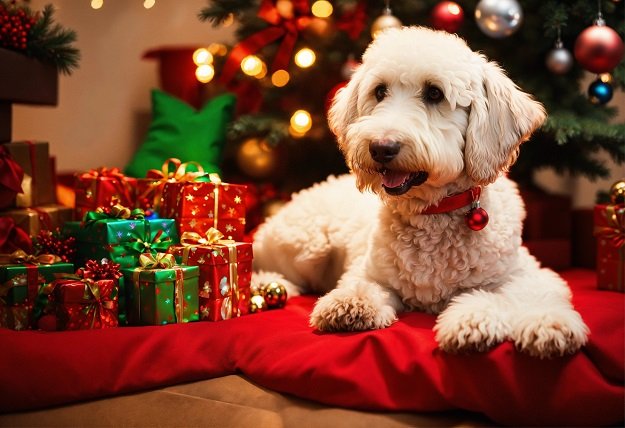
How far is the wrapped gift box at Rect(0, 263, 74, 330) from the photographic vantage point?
2.11 metres

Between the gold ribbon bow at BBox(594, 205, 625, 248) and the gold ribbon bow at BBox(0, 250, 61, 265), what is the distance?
2.27 m

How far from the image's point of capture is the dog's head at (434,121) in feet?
6.07

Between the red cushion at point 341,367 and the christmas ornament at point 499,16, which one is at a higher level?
the christmas ornament at point 499,16

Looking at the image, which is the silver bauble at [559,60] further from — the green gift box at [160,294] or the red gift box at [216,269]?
the green gift box at [160,294]

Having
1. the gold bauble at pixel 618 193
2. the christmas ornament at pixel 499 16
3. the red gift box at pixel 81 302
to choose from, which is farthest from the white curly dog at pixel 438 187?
the christmas ornament at pixel 499 16

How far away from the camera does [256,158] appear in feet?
12.0

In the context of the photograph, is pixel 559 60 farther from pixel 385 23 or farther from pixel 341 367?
pixel 341 367

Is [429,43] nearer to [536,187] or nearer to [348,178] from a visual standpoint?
[348,178]

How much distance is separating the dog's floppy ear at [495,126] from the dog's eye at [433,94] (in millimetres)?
112

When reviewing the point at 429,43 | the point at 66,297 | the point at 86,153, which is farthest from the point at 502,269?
the point at 86,153

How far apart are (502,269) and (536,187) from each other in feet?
6.34

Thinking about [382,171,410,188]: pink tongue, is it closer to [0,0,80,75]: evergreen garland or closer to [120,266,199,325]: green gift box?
[120,266,199,325]: green gift box

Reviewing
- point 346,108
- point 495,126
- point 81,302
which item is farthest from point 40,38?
point 495,126

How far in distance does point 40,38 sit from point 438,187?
6.59 ft
